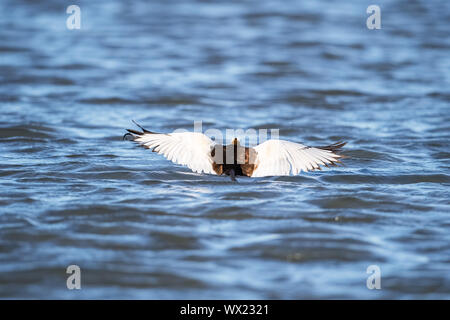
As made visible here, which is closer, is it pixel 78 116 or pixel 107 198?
pixel 107 198

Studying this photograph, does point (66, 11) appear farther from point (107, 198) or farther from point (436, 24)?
point (107, 198)

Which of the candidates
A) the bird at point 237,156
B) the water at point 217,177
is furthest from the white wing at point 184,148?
the water at point 217,177

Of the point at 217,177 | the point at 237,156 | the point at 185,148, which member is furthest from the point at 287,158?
the point at 185,148

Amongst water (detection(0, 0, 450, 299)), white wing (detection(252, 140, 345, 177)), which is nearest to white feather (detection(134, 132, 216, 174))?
water (detection(0, 0, 450, 299))

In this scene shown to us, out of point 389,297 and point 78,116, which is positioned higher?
point 78,116

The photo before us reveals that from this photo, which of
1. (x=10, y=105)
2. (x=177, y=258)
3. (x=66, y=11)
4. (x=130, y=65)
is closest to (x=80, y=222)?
(x=177, y=258)

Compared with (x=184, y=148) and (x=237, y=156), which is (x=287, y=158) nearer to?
(x=237, y=156)
